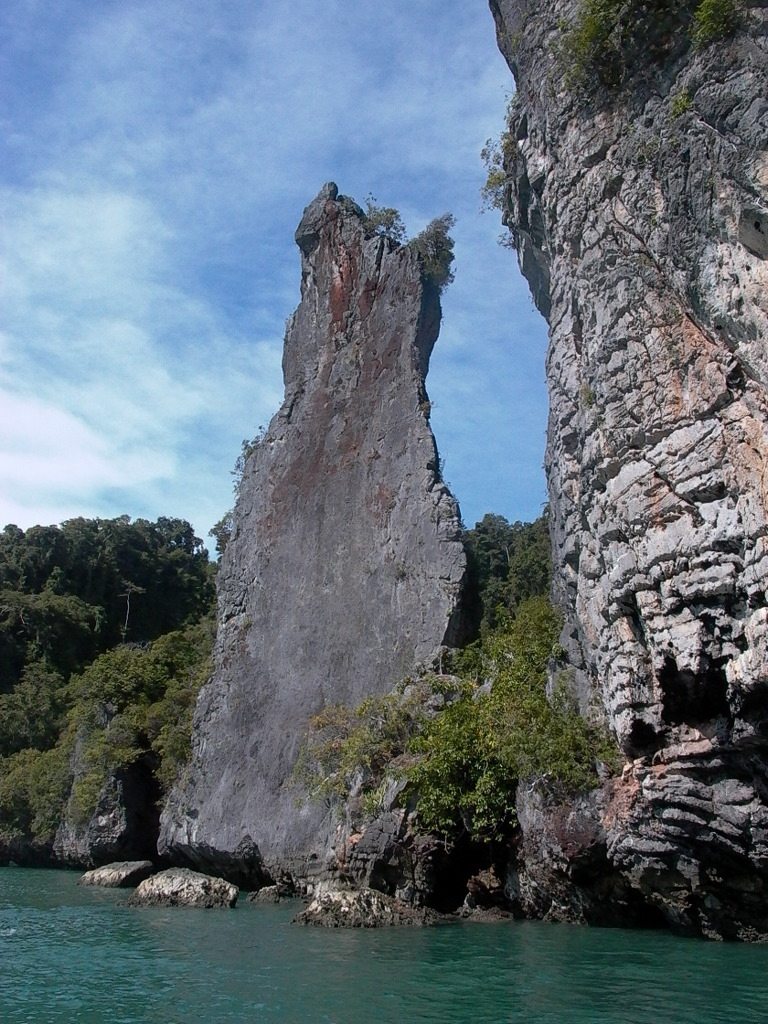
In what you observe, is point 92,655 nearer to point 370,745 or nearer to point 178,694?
point 178,694

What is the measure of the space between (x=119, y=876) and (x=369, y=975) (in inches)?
649

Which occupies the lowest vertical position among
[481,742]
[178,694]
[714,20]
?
[481,742]

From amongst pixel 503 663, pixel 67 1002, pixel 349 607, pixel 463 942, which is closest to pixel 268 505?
pixel 349 607

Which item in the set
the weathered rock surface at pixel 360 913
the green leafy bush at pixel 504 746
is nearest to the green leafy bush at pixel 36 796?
the green leafy bush at pixel 504 746

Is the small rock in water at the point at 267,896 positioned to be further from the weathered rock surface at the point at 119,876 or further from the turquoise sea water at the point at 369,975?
the turquoise sea water at the point at 369,975

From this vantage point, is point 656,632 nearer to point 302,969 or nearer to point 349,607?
point 302,969

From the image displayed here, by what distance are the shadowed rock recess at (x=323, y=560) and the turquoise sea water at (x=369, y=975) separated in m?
8.58

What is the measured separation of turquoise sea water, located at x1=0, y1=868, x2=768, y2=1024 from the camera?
10156mm

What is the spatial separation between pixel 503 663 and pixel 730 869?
300 inches

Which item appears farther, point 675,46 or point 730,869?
point 675,46

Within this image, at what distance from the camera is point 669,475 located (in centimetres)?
1480

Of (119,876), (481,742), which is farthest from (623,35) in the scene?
(119,876)

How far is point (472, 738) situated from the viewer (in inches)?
776

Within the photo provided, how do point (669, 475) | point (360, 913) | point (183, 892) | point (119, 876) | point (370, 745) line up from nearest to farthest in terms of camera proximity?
point (669, 475)
point (360, 913)
point (183, 892)
point (370, 745)
point (119, 876)
